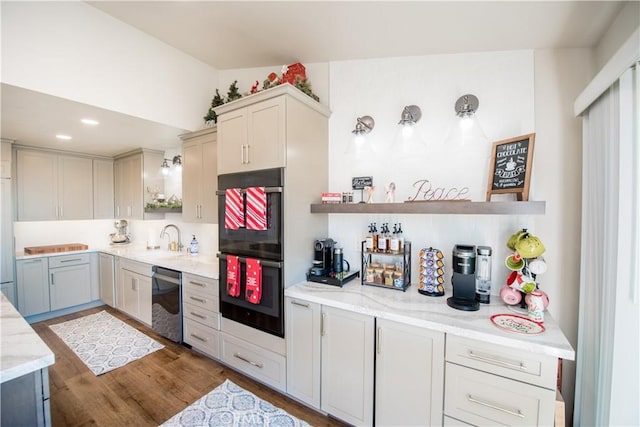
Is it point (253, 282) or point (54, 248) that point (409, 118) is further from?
point (54, 248)

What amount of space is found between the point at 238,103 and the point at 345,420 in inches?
99.5

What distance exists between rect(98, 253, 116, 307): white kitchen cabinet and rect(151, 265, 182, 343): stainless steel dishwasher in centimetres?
113

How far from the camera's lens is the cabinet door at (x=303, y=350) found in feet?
5.90

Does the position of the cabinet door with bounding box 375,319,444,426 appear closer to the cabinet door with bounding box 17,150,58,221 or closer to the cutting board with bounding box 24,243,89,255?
the cutting board with bounding box 24,243,89,255

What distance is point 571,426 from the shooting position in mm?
1656

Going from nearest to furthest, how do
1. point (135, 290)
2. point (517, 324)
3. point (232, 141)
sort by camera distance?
point (517, 324) < point (232, 141) < point (135, 290)

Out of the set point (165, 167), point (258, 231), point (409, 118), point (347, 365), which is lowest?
point (347, 365)

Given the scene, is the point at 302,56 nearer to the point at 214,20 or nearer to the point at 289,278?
the point at 214,20

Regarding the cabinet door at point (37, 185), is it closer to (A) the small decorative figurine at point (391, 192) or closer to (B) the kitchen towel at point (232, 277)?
(B) the kitchen towel at point (232, 277)

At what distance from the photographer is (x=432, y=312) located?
4.98 ft

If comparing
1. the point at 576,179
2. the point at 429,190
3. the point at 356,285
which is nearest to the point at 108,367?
the point at 356,285

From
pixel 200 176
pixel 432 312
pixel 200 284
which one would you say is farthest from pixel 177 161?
pixel 432 312

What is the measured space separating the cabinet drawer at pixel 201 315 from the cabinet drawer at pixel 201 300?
0.03 metres

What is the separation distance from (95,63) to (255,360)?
2782 mm
